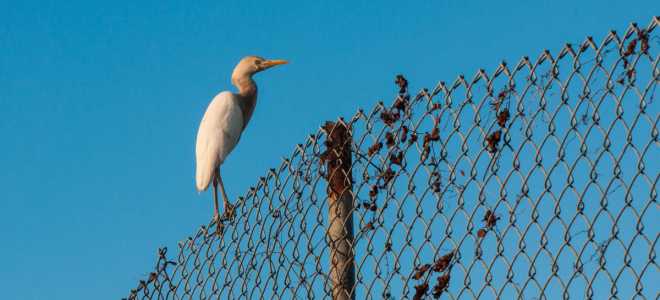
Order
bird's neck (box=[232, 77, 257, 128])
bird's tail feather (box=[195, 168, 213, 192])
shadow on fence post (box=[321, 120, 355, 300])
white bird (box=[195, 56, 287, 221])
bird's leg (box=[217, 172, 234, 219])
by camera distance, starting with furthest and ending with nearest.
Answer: bird's neck (box=[232, 77, 257, 128]), white bird (box=[195, 56, 287, 221]), bird's tail feather (box=[195, 168, 213, 192]), bird's leg (box=[217, 172, 234, 219]), shadow on fence post (box=[321, 120, 355, 300])

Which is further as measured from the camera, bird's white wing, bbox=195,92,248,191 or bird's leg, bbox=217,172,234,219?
bird's white wing, bbox=195,92,248,191

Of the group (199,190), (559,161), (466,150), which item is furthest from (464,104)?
(199,190)

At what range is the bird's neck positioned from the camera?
5.96 m

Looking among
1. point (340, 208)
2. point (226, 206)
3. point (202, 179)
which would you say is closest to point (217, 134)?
point (202, 179)

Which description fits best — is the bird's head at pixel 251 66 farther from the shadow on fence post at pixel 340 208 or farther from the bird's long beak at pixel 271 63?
the shadow on fence post at pixel 340 208

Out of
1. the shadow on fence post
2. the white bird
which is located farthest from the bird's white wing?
the shadow on fence post

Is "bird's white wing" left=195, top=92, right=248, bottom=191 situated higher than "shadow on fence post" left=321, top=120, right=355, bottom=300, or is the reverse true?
"bird's white wing" left=195, top=92, right=248, bottom=191

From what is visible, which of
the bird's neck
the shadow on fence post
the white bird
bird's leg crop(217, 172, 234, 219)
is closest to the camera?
the shadow on fence post

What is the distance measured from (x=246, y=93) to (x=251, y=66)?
0.56 ft

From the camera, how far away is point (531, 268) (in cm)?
255

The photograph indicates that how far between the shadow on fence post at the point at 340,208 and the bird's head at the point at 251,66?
2248 mm

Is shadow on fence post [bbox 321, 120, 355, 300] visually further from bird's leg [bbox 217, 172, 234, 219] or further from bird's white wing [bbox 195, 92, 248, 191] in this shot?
bird's white wing [bbox 195, 92, 248, 191]

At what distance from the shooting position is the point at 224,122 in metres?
5.73

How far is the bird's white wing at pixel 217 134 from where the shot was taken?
557 cm
